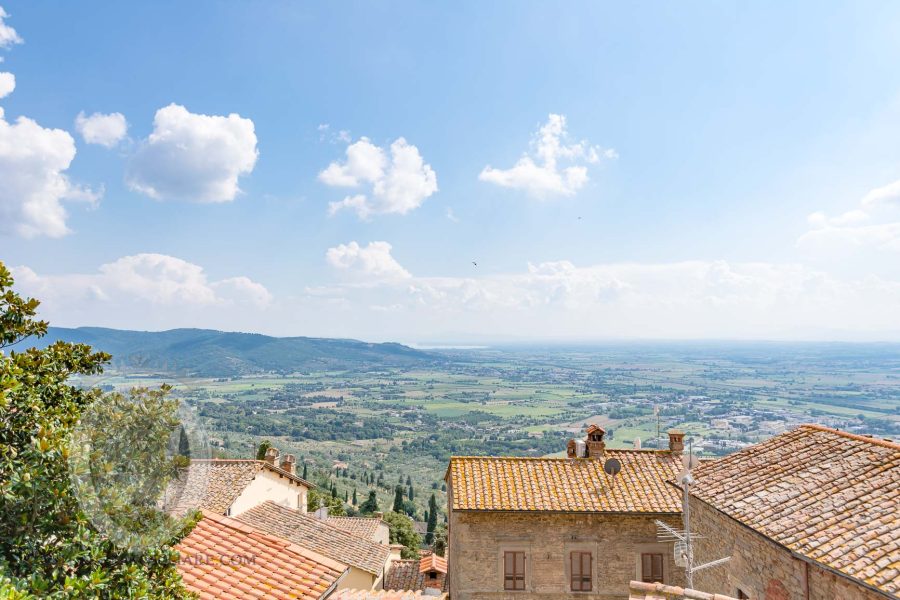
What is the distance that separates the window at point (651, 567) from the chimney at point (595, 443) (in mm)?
3606

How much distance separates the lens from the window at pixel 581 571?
47.9ft

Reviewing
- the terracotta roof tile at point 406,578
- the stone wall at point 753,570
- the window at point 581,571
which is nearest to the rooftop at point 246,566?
the stone wall at point 753,570

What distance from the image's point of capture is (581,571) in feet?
48.0

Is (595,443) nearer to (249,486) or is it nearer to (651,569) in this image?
(651,569)

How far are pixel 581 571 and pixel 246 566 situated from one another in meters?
10.4

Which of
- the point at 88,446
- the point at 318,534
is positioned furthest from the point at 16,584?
the point at 318,534

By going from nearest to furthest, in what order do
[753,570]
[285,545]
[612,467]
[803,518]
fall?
1. [285,545]
2. [803,518]
3. [753,570]
4. [612,467]

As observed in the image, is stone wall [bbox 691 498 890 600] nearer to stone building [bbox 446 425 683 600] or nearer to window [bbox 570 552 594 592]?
stone building [bbox 446 425 683 600]

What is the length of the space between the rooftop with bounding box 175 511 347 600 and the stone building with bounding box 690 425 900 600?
7381 millimetres

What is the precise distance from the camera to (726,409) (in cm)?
16438

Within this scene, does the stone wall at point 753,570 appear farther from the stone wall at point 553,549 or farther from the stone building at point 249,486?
the stone building at point 249,486

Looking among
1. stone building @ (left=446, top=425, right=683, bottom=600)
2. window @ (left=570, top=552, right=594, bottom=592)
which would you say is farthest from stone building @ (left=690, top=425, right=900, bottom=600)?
window @ (left=570, top=552, right=594, bottom=592)

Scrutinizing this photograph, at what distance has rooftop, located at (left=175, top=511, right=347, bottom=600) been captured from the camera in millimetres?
7175

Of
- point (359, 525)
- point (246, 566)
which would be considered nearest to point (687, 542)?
point (246, 566)
